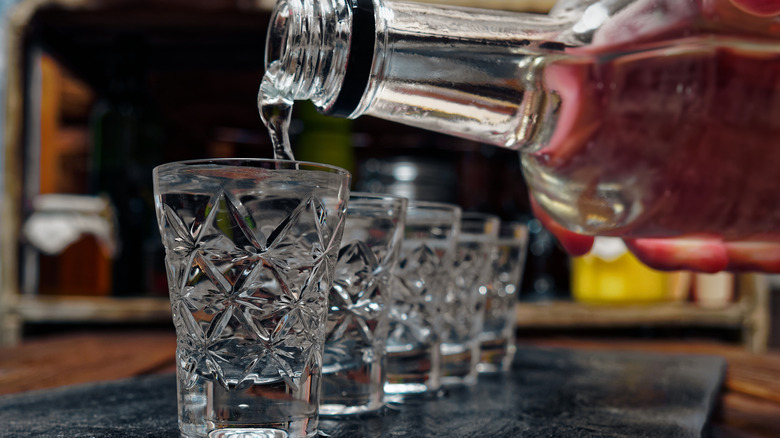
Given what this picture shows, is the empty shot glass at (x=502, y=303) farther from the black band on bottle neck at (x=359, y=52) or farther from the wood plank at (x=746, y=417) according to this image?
the black band on bottle neck at (x=359, y=52)

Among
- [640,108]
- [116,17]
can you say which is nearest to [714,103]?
[640,108]

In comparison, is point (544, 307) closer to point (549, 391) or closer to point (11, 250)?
point (549, 391)

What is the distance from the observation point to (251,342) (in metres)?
0.35

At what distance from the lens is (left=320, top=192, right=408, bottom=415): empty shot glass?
1.43 ft

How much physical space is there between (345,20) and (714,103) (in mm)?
204

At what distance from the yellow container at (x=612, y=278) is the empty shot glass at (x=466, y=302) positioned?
0.61 m

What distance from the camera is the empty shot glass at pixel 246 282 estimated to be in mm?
348

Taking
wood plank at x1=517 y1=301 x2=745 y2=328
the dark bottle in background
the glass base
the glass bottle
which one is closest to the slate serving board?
the glass base

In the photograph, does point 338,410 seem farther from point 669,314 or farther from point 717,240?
point 669,314

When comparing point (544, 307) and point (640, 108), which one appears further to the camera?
point (544, 307)

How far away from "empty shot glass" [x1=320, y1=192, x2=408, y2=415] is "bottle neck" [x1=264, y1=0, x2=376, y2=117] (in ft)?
0.22

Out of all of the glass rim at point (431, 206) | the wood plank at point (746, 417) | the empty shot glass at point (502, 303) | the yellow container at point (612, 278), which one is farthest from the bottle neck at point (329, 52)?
the yellow container at point (612, 278)

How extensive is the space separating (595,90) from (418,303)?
20cm

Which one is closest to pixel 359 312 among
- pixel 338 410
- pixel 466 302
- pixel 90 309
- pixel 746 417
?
pixel 338 410
